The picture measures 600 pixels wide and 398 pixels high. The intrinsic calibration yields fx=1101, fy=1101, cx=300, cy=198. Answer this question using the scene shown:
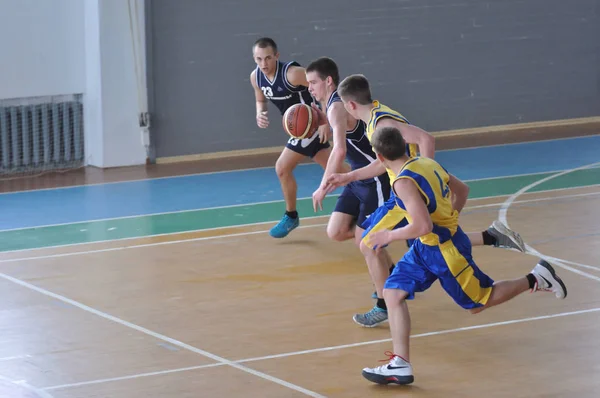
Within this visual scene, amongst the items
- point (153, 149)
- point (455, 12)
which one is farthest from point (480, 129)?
point (153, 149)

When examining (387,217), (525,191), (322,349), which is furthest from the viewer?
(525,191)

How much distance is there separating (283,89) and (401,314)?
15.2 ft

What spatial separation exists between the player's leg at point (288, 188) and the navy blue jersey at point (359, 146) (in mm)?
2052

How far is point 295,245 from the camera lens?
401 inches

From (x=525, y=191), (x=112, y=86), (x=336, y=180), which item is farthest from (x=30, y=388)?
(x=112, y=86)

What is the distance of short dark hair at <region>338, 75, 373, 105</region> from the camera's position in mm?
7223

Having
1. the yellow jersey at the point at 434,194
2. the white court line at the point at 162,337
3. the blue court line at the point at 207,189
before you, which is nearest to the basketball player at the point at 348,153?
the yellow jersey at the point at 434,194

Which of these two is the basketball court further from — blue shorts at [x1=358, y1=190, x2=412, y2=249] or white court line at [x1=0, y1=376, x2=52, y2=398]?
blue shorts at [x1=358, y1=190, x2=412, y2=249]

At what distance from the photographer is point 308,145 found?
10.2 metres

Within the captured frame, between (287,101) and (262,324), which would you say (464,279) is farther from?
(287,101)

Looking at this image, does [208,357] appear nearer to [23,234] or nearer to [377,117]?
[377,117]

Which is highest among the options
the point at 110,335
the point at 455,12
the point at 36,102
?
the point at 455,12

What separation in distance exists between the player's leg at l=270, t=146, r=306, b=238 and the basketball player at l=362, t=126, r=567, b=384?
3.79 meters

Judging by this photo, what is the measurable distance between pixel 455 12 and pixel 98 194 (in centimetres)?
661
